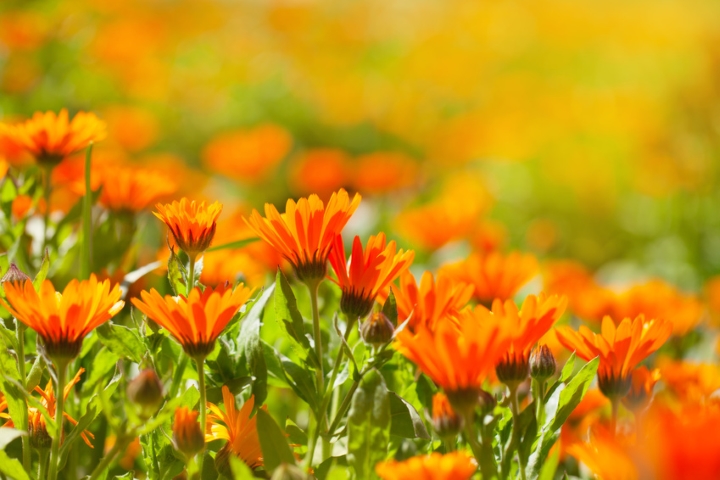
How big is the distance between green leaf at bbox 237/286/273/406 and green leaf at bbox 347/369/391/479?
157 millimetres

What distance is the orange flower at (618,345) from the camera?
2.58 ft

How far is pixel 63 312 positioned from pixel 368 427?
30cm

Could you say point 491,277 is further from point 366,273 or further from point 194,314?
point 194,314

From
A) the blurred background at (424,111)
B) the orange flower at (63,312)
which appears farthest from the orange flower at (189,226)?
the blurred background at (424,111)

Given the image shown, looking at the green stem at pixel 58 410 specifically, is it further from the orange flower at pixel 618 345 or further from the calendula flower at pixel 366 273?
the orange flower at pixel 618 345

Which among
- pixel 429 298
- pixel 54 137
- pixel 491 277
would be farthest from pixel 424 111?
pixel 429 298

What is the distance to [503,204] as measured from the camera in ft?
11.8

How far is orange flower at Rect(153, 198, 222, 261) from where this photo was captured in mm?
803

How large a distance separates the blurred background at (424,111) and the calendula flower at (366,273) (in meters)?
0.65

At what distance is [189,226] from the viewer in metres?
0.81

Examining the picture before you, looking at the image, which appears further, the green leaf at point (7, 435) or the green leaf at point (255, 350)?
the green leaf at point (255, 350)

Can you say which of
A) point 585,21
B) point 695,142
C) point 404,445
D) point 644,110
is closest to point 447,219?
point 404,445

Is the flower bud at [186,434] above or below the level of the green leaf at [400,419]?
above

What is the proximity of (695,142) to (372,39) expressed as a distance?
3.13 m
